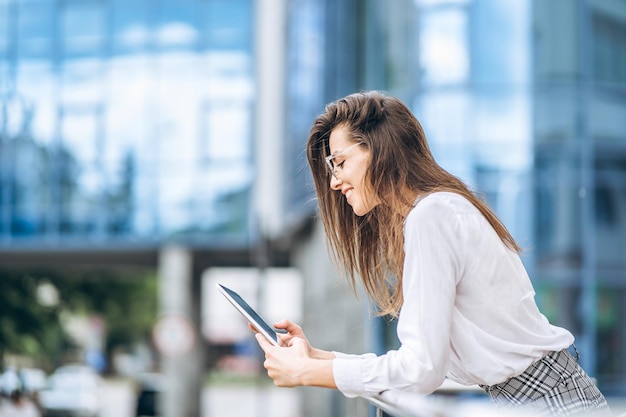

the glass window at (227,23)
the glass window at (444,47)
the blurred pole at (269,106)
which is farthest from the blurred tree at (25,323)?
the glass window at (444,47)

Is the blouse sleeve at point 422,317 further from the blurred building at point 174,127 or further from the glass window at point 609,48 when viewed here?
the blurred building at point 174,127

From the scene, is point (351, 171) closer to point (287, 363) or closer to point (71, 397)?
point (287, 363)

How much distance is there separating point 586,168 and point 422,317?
1499 centimetres

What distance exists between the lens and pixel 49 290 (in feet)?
129

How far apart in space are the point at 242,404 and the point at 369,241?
151 feet

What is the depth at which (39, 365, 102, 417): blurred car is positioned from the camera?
106 ft

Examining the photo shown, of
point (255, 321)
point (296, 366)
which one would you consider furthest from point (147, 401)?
point (296, 366)

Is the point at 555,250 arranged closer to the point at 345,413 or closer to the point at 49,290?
the point at 345,413

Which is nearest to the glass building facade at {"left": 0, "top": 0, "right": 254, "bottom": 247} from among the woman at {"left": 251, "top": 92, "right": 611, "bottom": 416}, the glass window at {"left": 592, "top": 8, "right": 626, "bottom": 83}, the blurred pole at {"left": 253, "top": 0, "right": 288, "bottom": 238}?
the blurred pole at {"left": 253, "top": 0, "right": 288, "bottom": 238}

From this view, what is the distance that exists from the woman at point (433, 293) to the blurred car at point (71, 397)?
3007 centimetres

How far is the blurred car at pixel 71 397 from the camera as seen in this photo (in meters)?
32.2

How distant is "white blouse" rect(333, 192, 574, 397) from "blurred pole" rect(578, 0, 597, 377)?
14464mm

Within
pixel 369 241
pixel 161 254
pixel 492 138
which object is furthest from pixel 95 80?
pixel 369 241

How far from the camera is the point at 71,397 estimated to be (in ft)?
109
